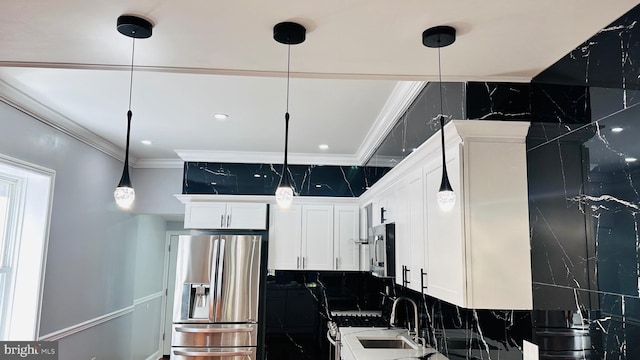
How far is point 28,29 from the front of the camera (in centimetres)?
166

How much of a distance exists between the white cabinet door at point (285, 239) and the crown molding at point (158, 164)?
145 cm

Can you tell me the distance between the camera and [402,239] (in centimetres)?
291

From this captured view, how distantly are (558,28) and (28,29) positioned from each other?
6.55 ft

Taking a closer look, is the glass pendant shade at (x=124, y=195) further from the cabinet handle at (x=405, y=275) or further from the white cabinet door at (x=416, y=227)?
the cabinet handle at (x=405, y=275)

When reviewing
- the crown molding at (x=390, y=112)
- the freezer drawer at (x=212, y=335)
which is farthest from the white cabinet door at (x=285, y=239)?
the crown molding at (x=390, y=112)

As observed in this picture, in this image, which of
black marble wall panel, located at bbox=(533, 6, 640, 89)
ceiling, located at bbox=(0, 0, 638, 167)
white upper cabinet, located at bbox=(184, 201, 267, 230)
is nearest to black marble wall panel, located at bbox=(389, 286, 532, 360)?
black marble wall panel, located at bbox=(533, 6, 640, 89)

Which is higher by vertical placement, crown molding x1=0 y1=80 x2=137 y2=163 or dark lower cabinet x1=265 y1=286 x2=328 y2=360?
crown molding x1=0 y1=80 x2=137 y2=163

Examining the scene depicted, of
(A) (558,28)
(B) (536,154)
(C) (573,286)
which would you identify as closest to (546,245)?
(C) (573,286)

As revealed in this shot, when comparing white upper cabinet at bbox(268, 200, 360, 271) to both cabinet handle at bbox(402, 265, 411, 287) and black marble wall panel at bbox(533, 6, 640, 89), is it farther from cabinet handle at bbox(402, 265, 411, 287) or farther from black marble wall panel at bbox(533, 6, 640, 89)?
black marble wall panel at bbox(533, 6, 640, 89)

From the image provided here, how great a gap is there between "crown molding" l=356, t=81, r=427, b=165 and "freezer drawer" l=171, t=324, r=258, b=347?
232 centimetres

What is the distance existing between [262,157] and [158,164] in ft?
4.63

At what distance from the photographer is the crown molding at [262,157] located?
5.12 metres

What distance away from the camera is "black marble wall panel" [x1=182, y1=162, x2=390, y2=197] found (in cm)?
516

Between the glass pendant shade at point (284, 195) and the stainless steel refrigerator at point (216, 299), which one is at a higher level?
the glass pendant shade at point (284, 195)
